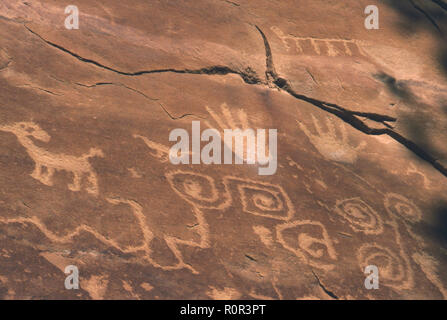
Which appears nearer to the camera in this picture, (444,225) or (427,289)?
(427,289)

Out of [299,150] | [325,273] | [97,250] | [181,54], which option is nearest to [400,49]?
[299,150]

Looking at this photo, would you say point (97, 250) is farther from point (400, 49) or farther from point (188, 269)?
point (400, 49)

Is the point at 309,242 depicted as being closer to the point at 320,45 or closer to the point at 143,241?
the point at 143,241

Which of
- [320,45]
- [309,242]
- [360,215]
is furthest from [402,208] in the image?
[320,45]

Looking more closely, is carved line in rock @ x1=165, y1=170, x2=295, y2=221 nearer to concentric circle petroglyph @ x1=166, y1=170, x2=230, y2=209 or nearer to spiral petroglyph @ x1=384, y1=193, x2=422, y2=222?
concentric circle petroglyph @ x1=166, y1=170, x2=230, y2=209

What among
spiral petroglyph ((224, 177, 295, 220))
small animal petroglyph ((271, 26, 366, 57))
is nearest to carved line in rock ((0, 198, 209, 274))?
spiral petroglyph ((224, 177, 295, 220))

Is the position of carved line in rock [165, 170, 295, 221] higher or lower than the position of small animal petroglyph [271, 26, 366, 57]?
lower

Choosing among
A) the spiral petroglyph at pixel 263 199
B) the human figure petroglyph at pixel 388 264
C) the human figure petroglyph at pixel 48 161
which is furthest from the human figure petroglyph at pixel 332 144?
→ the human figure petroglyph at pixel 48 161
